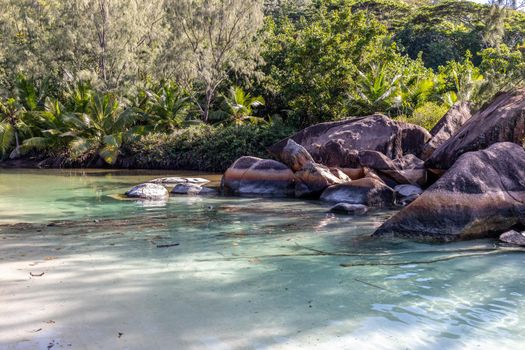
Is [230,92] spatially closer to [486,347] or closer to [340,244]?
[340,244]

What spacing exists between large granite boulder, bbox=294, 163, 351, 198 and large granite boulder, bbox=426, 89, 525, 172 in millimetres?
2497

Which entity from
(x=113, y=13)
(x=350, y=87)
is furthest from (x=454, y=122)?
(x=113, y=13)

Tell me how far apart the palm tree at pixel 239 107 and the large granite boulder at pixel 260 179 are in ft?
39.3

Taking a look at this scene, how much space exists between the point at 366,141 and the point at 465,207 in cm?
762

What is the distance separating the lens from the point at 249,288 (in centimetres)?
525

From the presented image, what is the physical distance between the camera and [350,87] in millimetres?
22953

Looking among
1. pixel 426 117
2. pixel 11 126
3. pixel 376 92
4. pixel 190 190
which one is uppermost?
pixel 376 92

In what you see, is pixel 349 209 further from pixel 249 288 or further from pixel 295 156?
pixel 249 288

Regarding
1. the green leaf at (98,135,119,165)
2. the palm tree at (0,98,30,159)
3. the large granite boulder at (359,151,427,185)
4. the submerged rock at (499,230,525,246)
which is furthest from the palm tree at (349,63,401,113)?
the palm tree at (0,98,30,159)

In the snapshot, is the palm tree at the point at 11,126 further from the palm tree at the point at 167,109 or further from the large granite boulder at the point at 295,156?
the large granite boulder at the point at 295,156

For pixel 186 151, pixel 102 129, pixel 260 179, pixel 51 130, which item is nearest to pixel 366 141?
pixel 260 179

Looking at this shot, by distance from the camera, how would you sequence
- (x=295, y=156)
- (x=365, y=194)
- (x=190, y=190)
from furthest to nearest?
(x=295, y=156) < (x=190, y=190) < (x=365, y=194)


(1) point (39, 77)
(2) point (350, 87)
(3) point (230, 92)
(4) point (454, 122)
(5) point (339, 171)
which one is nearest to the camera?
(5) point (339, 171)

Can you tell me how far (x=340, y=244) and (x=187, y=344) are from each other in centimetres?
400
